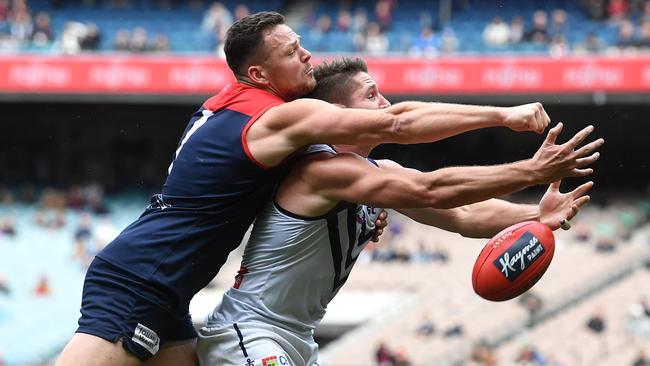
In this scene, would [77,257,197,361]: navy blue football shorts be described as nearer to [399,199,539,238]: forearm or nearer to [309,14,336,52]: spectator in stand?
[399,199,539,238]: forearm

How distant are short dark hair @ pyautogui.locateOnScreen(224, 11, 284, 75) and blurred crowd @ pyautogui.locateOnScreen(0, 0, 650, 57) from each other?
1712 centimetres

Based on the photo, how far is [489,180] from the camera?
5062mm

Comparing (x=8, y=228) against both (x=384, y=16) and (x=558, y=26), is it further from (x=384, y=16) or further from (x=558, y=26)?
(x=558, y=26)

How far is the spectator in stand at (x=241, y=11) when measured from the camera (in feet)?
81.0

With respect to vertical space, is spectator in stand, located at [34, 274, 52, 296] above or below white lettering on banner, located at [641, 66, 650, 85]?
below

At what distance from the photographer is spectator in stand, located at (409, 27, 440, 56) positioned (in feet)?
74.3

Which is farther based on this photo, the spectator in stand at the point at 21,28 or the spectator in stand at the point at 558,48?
the spectator in stand at the point at 21,28

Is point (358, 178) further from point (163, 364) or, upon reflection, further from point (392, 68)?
point (392, 68)

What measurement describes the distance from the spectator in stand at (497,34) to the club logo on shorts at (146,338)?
1786 centimetres

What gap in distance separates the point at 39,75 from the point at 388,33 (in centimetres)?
708

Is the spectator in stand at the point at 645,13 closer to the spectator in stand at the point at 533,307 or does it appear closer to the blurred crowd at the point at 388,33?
the blurred crowd at the point at 388,33

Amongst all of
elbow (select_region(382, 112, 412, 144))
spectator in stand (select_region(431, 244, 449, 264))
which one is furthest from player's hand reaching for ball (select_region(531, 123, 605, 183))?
spectator in stand (select_region(431, 244, 449, 264))

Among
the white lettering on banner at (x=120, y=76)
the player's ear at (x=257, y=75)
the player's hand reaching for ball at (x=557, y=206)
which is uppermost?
the player's ear at (x=257, y=75)

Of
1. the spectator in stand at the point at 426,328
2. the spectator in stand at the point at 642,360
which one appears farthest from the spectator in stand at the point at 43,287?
the spectator in stand at the point at 642,360
